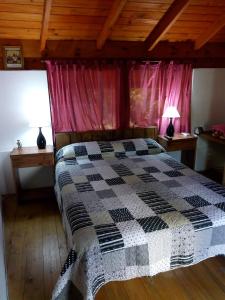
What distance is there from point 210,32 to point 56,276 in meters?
3.39

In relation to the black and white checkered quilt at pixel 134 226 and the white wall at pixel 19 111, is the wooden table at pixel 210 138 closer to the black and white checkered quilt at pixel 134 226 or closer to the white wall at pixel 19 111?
the black and white checkered quilt at pixel 134 226

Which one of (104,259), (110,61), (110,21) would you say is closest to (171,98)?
(110,61)

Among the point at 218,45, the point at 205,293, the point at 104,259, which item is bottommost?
the point at 205,293

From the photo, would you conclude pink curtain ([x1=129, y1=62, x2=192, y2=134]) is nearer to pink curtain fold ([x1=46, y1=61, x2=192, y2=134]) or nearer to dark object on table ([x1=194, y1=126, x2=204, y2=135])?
pink curtain fold ([x1=46, y1=61, x2=192, y2=134])

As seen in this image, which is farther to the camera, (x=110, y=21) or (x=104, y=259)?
(x=110, y=21)

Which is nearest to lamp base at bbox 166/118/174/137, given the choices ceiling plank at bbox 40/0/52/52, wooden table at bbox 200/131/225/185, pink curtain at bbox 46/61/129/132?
wooden table at bbox 200/131/225/185

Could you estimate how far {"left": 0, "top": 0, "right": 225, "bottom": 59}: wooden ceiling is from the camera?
Result: 8.29 feet

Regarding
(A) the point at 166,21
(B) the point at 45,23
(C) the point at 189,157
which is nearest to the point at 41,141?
(B) the point at 45,23

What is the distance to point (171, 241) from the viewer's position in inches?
65.0

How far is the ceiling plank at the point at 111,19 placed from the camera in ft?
7.80

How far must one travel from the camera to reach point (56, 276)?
1.97m

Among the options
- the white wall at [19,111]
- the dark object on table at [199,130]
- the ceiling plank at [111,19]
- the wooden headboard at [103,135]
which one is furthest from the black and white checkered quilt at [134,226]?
the ceiling plank at [111,19]

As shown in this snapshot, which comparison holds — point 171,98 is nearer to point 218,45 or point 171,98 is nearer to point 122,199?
point 218,45

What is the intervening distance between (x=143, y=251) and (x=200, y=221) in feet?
1.51
